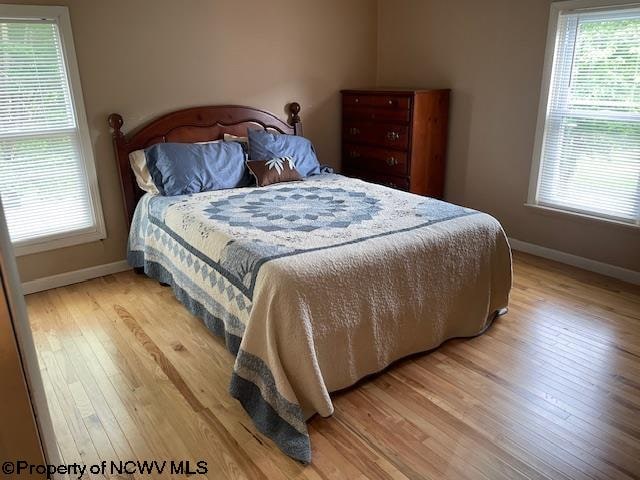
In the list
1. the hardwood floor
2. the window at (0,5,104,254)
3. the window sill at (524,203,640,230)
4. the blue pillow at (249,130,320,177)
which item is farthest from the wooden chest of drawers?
the window at (0,5,104,254)

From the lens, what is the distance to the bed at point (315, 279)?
1926 millimetres

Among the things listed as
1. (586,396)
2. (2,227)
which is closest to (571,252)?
(586,396)

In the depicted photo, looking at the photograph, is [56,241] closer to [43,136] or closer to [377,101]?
[43,136]

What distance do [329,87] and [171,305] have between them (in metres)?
2.50

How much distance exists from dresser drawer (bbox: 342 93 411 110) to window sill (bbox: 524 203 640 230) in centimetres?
127

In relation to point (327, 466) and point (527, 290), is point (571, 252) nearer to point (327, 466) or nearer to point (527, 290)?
→ point (527, 290)

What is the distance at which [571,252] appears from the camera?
11.8ft

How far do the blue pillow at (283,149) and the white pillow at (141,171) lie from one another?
0.76m

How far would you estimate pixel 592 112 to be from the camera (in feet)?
10.8

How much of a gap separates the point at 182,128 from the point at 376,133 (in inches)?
64.2

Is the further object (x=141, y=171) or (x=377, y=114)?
(x=377, y=114)

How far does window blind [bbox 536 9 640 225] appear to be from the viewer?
3.07 metres

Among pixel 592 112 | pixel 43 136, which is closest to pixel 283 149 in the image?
pixel 43 136

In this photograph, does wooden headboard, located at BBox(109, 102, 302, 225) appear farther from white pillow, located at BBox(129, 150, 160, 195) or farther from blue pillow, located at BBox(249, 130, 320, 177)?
blue pillow, located at BBox(249, 130, 320, 177)
